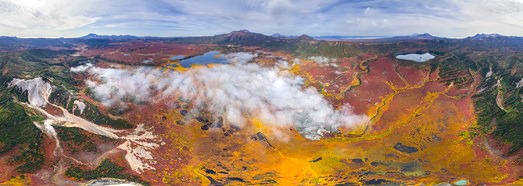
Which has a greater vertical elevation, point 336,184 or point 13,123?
point 13,123

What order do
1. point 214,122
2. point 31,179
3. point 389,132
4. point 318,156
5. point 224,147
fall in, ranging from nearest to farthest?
point 31,179
point 318,156
point 224,147
point 389,132
point 214,122

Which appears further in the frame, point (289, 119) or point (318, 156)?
point (289, 119)

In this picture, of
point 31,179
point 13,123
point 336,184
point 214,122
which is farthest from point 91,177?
point 336,184

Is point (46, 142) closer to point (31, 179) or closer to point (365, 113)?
point (31, 179)

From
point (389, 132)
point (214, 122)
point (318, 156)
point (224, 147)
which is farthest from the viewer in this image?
point (214, 122)

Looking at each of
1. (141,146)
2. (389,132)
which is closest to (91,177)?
(141,146)

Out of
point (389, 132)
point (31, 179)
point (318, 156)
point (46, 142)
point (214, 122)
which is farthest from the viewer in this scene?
point (214, 122)

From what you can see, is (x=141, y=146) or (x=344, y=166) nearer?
(x=344, y=166)

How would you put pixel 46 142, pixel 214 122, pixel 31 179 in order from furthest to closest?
pixel 214 122 → pixel 46 142 → pixel 31 179

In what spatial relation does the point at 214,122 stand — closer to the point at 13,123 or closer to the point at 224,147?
the point at 224,147
